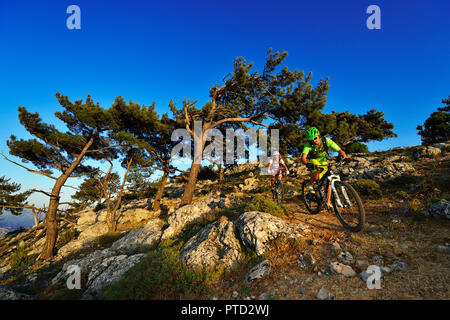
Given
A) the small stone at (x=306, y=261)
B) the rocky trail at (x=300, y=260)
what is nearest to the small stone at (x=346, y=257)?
the rocky trail at (x=300, y=260)

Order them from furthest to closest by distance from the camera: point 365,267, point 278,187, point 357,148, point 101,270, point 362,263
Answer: point 357,148 < point 278,187 < point 101,270 < point 362,263 < point 365,267

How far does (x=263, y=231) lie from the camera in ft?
14.4

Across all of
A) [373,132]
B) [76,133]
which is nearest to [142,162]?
[76,133]

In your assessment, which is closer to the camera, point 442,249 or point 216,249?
point 442,249

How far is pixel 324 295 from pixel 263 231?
194 cm

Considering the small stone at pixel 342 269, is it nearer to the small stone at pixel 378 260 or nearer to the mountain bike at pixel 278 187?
the small stone at pixel 378 260

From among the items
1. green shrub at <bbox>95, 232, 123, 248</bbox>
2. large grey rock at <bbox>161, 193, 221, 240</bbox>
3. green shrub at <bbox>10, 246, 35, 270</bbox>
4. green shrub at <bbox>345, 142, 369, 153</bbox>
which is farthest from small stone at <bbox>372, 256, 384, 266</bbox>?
green shrub at <bbox>345, 142, 369, 153</bbox>

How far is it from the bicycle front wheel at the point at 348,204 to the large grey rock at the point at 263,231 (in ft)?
3.36

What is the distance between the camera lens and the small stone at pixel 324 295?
8.16 feet

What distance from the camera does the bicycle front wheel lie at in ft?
13.3

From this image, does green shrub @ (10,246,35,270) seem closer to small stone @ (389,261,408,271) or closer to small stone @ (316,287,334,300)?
small stone @ (316,287,334,300)

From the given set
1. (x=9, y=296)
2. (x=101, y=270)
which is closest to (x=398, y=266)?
(x=101, y=270)

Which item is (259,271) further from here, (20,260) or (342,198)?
(20,260)
